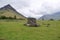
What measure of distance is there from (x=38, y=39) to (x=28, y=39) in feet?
5.59

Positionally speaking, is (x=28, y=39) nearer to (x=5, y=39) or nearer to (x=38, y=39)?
(x=38, y=39)

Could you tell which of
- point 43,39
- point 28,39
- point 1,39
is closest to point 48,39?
point 43,39

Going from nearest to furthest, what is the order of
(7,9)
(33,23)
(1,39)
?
(1,39) → (33,23) → (7,9)

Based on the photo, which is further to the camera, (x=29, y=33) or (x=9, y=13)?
(x=9, y=13)

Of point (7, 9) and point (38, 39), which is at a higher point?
point (7, 9)

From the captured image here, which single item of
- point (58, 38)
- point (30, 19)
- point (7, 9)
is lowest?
point (58, 38)

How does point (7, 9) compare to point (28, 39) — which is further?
point (7, 9)

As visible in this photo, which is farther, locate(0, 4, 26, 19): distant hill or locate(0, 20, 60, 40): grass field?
locate(0, 4, 26, 19): distant hill

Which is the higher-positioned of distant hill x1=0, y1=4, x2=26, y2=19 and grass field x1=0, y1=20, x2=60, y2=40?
distant hill x1=0, y1=4, x2=26, y2=19

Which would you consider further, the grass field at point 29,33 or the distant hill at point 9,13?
the distant hill at point 9,13

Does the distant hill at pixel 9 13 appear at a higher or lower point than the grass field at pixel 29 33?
higher

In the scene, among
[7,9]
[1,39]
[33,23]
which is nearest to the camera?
[1,39]

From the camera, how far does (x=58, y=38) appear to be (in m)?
29.3

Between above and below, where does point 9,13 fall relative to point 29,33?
above
